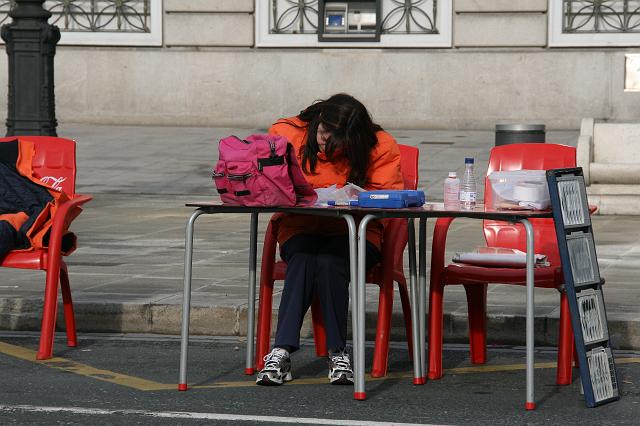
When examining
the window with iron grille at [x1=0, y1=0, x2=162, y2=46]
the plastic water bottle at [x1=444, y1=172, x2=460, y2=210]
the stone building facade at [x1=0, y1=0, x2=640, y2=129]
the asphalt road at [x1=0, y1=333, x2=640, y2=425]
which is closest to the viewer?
the asphalt road at [x1=0, y1=333, x2=640, y2=425]

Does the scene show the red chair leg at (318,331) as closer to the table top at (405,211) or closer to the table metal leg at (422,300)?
the table metal leg at (422,300)

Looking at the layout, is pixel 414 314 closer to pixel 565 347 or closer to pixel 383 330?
pixel 383 330

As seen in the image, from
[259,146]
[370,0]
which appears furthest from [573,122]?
[259,146]

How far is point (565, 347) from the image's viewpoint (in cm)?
638

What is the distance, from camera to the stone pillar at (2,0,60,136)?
12578 mm

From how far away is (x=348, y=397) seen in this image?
6.04 m

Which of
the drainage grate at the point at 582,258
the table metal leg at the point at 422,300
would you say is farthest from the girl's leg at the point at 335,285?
the drainage grate at the point at 582,258

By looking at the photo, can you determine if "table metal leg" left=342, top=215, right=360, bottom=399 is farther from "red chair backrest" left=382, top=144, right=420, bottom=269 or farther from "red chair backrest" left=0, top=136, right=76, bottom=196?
"red chair backrest" left=0, top=136, right=76, bottom=196

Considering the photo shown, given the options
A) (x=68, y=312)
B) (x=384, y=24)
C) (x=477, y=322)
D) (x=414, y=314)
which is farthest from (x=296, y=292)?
(x=384, y=24)

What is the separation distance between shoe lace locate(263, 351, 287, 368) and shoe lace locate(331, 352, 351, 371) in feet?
0.73

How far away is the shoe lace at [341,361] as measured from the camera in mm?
6281

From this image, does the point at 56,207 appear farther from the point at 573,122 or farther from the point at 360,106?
the point at 573,122

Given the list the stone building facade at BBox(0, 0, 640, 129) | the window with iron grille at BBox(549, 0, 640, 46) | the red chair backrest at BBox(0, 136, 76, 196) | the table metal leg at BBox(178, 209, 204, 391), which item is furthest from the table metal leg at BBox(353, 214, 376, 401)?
the window with iron grille at BBox(549, 0, 640, 46)

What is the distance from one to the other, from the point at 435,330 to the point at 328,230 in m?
0.67
